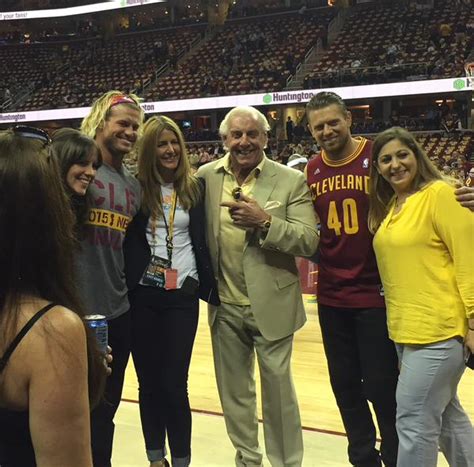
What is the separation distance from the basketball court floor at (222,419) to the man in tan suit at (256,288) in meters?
0.27

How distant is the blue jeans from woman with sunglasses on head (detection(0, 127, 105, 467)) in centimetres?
122

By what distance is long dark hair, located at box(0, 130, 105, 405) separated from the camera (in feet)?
2.78

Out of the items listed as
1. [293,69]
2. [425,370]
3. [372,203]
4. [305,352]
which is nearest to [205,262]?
[372,203]

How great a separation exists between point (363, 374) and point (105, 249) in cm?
106

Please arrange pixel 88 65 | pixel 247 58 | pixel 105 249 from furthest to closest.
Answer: pixel 88 65
pixel 247 58
pixel 105 249

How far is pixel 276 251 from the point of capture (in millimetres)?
2340

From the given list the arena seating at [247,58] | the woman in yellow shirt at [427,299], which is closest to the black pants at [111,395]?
the woman in yellow shirt at [427,299]

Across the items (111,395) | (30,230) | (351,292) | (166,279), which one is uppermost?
(30,230)

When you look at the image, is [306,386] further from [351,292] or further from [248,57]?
[248,57]

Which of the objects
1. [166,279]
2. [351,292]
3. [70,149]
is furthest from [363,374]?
[70,149]

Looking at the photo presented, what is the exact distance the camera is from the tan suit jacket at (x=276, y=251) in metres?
2.30

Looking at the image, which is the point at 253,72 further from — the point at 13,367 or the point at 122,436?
the point at 13,367

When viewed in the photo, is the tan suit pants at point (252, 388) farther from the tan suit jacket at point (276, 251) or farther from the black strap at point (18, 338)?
the black strap at point (18, 338)

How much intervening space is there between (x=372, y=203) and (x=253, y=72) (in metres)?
18.6
